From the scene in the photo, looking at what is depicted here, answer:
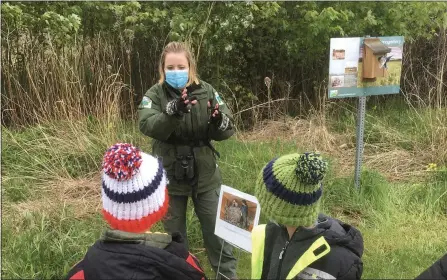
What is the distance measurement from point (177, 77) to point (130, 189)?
1.40 meters

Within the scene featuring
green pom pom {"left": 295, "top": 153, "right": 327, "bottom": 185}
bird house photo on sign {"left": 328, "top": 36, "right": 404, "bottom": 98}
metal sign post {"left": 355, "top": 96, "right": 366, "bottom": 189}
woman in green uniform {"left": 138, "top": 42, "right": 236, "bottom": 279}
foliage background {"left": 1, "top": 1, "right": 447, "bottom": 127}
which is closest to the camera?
green pom pom {"left": 295, "top": 153, "right": 327, "bottom": 185}

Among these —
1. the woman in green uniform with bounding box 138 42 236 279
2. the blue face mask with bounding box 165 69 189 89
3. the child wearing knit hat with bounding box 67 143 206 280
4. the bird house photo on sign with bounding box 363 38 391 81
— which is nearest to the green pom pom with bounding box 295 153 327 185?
the child wearing knit hat with bounding box 67 143 206 280

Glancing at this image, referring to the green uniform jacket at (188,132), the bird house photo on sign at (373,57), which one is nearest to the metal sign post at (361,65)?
the bird house photo on sign at (373,57)

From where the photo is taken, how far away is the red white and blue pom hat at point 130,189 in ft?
5.84

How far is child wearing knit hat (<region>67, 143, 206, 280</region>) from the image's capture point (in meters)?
1.74

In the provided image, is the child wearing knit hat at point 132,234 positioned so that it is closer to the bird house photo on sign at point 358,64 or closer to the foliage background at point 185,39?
the bird house photo on sign at point 358,64

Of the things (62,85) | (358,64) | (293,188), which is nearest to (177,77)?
(293,188)

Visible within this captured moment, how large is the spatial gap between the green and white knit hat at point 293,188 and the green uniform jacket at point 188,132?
3.96 ft

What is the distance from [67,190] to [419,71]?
659cm

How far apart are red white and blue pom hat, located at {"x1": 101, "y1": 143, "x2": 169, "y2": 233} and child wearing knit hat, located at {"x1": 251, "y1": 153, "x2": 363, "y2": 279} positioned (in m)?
0.44

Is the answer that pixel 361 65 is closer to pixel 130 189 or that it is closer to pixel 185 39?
pixel 185 39

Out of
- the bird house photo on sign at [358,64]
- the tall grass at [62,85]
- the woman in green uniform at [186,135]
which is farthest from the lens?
the tall grass at [62,85]

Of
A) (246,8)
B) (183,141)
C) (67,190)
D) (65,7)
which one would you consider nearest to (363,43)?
(183,141)

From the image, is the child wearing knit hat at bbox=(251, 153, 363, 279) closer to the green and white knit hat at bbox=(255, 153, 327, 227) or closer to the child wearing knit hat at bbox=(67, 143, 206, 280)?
the green and white knit hat at bbox=(255, 153, 327, 227)
